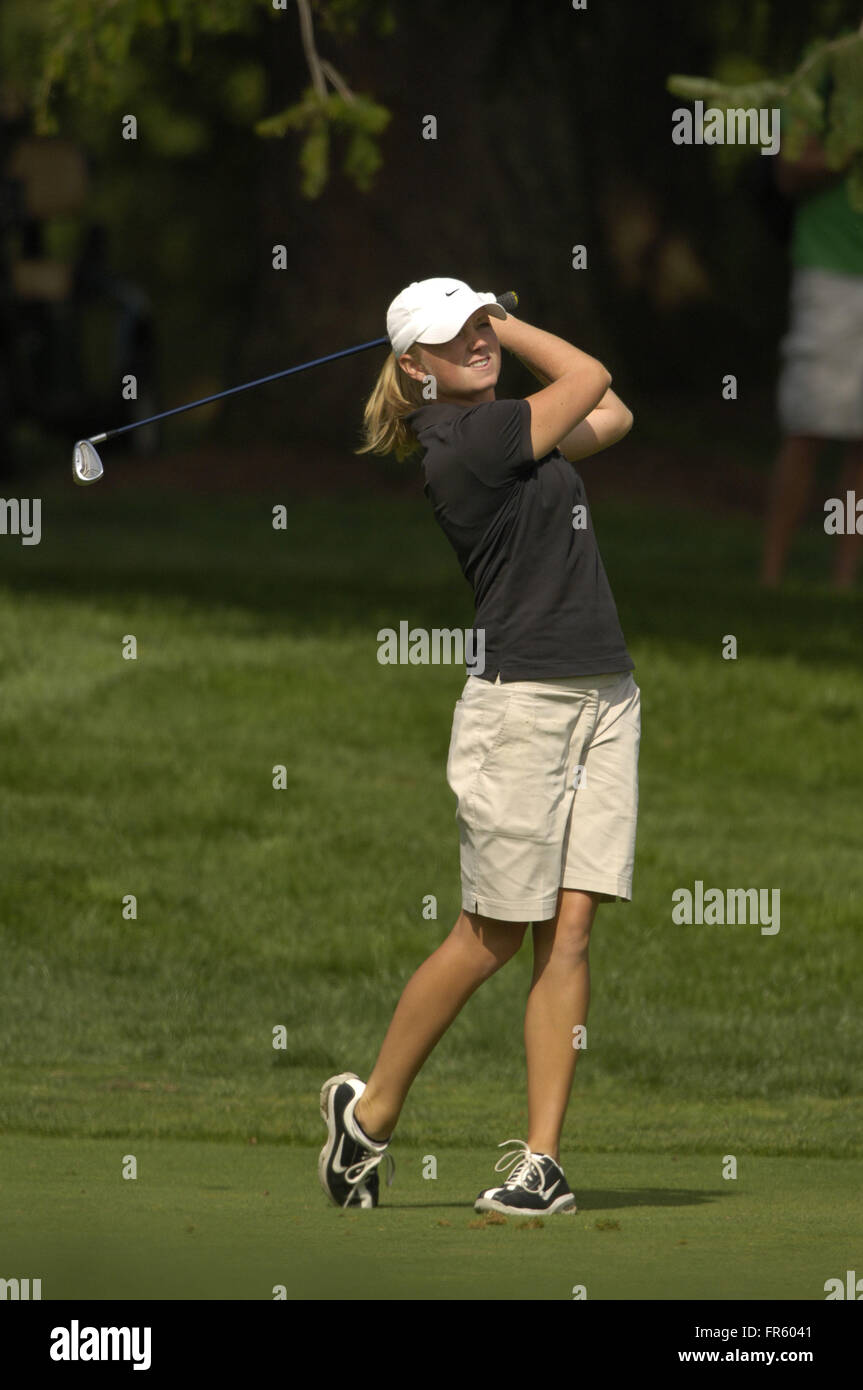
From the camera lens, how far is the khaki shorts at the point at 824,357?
1173 centimetres

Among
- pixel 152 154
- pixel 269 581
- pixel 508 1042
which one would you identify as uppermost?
pixel 152 154

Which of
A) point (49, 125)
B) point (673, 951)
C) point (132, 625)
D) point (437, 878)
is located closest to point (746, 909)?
point (673, 951)

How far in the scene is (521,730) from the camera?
5246mm

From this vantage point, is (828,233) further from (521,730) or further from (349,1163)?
(349,1163)

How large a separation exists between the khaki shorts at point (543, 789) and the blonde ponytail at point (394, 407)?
0.59m

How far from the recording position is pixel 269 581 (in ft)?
41.7

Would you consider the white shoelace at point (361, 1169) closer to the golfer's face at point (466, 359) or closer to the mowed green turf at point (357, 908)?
the mowed green turf at point (357, 908)

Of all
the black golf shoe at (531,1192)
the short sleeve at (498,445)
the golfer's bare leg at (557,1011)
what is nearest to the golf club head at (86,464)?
the short sleeve at (498,445)

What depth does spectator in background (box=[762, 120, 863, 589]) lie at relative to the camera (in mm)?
11664

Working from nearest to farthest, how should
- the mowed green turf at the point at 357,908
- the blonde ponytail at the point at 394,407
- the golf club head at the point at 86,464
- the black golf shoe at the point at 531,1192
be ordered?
the black golf shoe at the point at 531,1192 → the blonde ponytail at the point at 394,407 → the mowed green turf at the point at 357,908 → the golf club head at the point at 86,464

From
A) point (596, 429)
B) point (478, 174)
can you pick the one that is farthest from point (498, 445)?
point (478, 174)

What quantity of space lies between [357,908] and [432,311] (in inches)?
161
